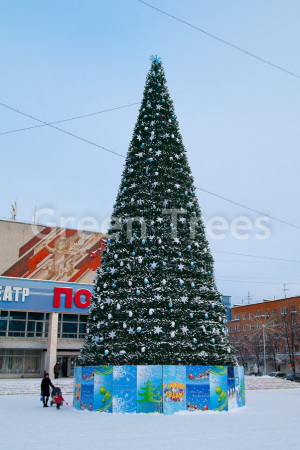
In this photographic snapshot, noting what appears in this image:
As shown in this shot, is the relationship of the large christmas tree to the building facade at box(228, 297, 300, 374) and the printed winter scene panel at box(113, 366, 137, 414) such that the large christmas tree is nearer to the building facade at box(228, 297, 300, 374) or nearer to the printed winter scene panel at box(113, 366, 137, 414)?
the printed winter scene panel at box(113, 366, 137, 414)

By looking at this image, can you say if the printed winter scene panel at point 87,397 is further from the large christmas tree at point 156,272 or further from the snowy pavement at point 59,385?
the snowy pavement at point 59,385

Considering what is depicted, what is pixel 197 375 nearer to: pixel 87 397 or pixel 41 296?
pixel 87 397

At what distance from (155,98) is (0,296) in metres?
24.9

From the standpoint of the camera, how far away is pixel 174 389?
11227mm

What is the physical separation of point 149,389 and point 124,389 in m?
0.70

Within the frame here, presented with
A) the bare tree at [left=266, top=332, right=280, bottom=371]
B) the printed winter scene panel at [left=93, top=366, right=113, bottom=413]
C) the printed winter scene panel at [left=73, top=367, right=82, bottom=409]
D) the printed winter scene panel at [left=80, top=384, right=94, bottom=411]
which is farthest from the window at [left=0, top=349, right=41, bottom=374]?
the bare tree at [left=266, top=332, right=280, bottom=371]

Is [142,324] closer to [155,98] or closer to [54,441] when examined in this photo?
[54,441]

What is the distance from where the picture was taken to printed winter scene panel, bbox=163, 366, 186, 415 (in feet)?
36.3

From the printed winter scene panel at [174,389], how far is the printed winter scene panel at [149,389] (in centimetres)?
16

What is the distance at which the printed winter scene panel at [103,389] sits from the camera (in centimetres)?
1138

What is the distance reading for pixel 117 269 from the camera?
12492 millimetres

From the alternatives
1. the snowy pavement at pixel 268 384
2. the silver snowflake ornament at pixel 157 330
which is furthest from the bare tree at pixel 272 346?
the silver snowflake ornament at pixel 157 330

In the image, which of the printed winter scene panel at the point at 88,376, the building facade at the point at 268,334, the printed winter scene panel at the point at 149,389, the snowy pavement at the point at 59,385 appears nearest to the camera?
the printed winter scene panel at the point at 149,389

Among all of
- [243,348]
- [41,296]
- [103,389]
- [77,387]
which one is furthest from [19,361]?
[243,348]
